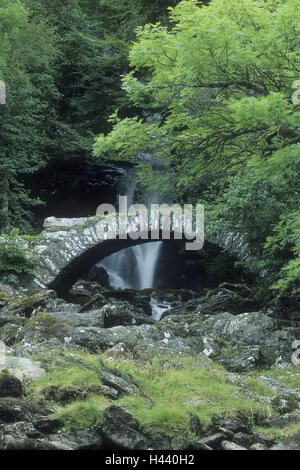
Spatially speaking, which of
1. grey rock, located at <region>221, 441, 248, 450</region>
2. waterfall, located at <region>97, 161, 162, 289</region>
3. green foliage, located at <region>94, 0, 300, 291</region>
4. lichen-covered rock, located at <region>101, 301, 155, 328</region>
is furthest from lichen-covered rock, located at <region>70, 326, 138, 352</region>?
waterfall, located at <region>97, 161, 162, 289</region>

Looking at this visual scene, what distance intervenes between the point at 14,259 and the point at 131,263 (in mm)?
8871

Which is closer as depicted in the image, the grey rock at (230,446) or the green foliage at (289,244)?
the grey rock at (230,446)

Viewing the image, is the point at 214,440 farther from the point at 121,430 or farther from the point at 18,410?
the point at 18,410

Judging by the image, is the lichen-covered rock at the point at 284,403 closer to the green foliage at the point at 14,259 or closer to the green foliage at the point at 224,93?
the green foliage at the point at 224,93

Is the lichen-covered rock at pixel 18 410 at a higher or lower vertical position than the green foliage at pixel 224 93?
lower

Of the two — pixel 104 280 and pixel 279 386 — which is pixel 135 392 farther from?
pixel 104 280

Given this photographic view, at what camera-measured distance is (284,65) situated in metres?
8.31

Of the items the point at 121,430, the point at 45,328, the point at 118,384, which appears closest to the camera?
the point at 121,430

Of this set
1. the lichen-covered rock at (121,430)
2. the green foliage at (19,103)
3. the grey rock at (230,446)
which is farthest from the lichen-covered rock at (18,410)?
the green foliage at (19,103)

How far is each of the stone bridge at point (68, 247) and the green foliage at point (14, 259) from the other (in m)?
0.33

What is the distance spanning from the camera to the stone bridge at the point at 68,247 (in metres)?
12.9

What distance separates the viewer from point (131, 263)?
67.8ft

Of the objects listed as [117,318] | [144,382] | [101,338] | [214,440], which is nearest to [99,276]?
[117,318]

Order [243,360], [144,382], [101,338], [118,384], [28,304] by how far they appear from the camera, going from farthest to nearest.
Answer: [28,304] < [243,360] < [101,338] < [144,382] < [118,384]
